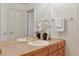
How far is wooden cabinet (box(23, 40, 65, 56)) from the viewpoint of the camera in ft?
4.77

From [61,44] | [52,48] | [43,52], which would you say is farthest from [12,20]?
[61,44]

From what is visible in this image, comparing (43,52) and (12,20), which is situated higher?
(12,20)

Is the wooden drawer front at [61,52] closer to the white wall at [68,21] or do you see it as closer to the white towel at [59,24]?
the white wall at [68,21]

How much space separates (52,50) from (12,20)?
0.77 meters

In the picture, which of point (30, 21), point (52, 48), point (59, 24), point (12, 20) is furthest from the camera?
point (59, 24)

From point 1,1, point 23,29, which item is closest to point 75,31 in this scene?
point 23,29

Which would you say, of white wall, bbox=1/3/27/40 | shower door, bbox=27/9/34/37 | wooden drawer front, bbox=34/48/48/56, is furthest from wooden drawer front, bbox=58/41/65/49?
white wall, bbox=1/3/27/40

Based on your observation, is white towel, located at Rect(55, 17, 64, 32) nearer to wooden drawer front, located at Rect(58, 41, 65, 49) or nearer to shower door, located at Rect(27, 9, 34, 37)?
wooden drawer front, located at Rect(58, 41, 65, 49)

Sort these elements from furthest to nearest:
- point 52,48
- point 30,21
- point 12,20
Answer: point 52,48
point 30,21
point 12,20

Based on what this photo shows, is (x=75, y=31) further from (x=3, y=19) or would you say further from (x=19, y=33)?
(x=3, y=19)

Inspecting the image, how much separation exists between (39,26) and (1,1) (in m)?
0.66

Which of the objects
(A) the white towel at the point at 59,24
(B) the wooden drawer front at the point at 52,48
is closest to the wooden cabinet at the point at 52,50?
(B) the wooden drawer front at the point at 52,48

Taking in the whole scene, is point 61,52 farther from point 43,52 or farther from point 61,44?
point 43,52

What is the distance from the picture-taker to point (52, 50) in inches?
71.2
